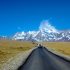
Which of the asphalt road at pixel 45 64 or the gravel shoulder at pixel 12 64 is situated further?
the gravel shoulder at pixel 12 64

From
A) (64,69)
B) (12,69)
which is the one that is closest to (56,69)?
(64,69)

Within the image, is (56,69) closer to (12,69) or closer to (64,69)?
(64,69)

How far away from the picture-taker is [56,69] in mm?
24203

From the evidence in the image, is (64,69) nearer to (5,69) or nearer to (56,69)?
(56,69)

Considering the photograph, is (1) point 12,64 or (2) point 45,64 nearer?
(2) point 45,64

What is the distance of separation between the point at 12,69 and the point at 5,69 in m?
0.99

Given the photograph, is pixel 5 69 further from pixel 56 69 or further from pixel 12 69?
pixel 56 69

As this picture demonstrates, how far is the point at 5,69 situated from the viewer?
27.0m

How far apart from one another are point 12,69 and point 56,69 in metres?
5.92

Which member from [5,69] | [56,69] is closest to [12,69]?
[5,69]

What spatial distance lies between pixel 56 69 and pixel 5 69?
6.17 metres

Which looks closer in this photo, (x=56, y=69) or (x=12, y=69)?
(x=56, y=69)

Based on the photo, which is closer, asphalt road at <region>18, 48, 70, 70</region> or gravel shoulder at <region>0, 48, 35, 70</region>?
asphalt road at <region>18, 48, 70, 70</region>

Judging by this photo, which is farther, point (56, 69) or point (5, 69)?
point (5, 69)
